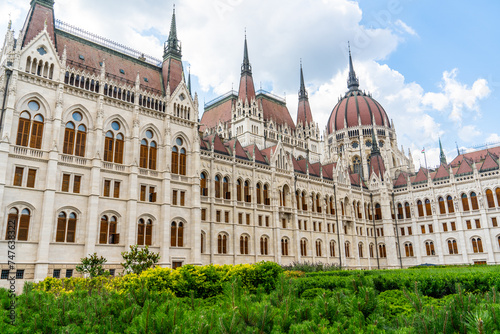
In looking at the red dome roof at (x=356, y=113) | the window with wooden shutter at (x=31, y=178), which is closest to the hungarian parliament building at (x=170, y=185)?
the window with wooden shutter at (x=31, y=178)

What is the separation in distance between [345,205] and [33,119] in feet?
155

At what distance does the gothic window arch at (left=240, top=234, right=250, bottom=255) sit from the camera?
44.5m

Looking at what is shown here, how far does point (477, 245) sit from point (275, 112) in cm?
4074

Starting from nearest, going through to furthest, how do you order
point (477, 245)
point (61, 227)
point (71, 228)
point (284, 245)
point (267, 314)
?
1. point (267, 314)
2. point (61, 227)
3. point (71, 228)
4. point (284, 245)
5. point (477, 245)

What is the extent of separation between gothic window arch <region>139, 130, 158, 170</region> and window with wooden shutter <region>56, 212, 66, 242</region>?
845cm

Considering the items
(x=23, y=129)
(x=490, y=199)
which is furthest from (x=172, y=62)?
(x=490, y=199)

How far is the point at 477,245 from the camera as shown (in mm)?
58656

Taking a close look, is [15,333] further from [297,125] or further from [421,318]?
[297,125]

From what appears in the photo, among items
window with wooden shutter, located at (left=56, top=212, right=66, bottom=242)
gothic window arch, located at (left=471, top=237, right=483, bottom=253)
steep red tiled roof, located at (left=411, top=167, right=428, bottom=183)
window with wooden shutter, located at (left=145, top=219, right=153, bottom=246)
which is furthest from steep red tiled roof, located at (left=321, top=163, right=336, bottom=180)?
window with wooden shutter, located at (left=56, top=212, right=66, bottom=242)

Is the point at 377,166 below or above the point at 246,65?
below

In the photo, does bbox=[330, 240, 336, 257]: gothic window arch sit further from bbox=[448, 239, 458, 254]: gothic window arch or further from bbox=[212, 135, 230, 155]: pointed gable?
bbox=[212, 135, 230, 155]: pointed gable

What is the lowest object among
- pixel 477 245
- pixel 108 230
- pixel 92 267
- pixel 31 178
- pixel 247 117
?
pixel 92 267

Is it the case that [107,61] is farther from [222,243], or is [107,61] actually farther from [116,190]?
[222,243]

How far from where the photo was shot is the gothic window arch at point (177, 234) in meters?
36.2
